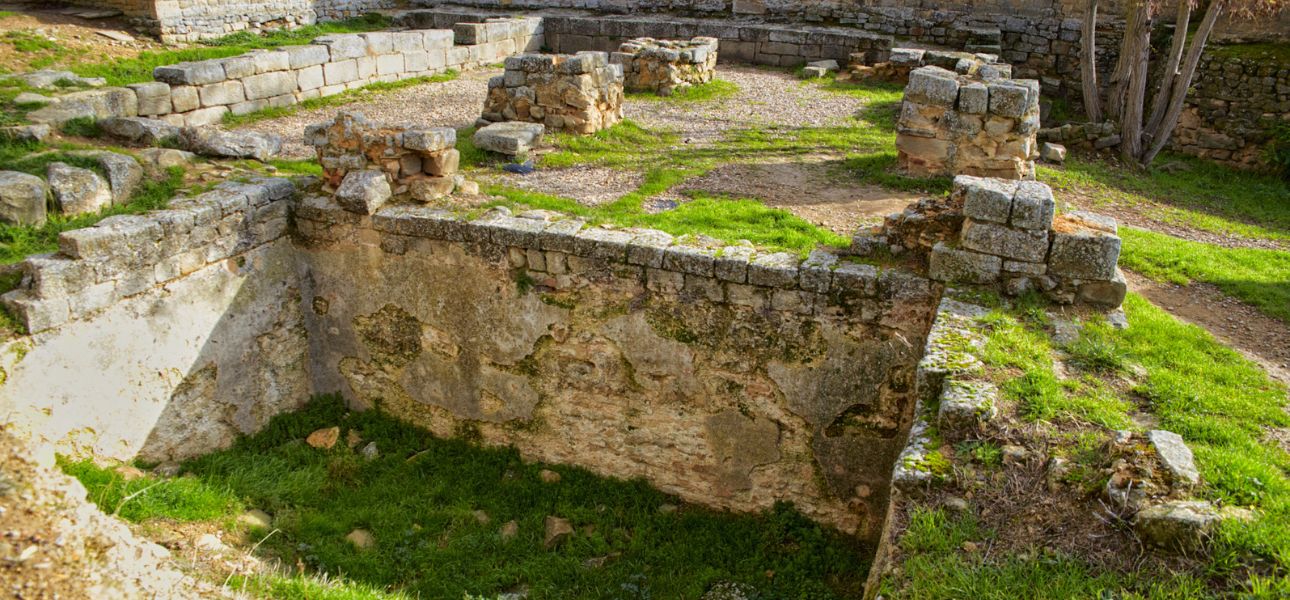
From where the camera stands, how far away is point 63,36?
13.0 m

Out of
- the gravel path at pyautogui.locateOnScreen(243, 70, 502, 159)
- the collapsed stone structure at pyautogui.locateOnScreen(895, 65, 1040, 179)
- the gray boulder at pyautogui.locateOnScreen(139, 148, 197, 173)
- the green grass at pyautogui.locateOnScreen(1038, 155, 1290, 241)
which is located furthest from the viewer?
the gravel path at pyautogui.locateOnScreen(243, 70, 502, 159)

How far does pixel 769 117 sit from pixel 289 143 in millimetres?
6452

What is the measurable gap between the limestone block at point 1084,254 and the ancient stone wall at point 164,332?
6445mm

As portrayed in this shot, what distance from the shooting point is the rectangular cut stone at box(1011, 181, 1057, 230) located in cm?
612

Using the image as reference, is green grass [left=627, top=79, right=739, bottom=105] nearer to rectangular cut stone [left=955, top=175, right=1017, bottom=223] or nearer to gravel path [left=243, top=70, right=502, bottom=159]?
gravel path [left=243, top=70, right=502, bottom=159]

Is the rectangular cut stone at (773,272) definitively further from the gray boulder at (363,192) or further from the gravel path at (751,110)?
the gravel path at (751,110)

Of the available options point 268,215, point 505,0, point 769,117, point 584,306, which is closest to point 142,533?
point 268,215

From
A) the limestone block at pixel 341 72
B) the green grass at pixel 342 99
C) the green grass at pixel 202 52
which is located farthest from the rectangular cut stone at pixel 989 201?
the green grass at pixel 202 52

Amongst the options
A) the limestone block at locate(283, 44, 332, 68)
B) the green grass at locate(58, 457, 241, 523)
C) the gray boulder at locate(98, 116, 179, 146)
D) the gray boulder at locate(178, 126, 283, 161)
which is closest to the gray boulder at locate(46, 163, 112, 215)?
the gray boulder at locate(178, 126, 283, 161)

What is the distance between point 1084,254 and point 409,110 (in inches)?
367

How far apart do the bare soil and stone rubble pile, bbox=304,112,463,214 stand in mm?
5958

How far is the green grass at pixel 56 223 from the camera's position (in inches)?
266

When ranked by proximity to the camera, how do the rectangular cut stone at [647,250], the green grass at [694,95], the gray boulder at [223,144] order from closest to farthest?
1. the rectangular cut stone at [647,250]
2. the gray boulder at [223,144]
3. the green grass at [694,95]

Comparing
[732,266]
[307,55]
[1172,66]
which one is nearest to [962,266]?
[732,266]
